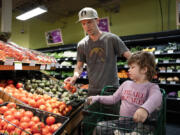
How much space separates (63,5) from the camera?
596cm

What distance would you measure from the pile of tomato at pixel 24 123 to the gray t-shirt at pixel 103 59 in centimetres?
74

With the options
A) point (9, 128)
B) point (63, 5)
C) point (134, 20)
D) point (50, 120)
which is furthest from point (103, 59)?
point (63, 5)

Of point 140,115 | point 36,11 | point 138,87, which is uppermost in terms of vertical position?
point 36,11

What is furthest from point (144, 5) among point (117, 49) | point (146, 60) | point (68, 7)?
point (146, 60)

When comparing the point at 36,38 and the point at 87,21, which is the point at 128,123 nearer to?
the point at 87,21

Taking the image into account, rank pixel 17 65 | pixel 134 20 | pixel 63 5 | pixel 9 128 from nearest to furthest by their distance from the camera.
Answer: pixel 9 128
pixel 17 65
pixel 134 20
pixel 63 5

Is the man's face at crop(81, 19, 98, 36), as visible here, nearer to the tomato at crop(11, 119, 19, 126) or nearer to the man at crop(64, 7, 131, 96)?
the man at crop(64, 7, 131, 96)

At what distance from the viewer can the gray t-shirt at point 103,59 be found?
1781mm

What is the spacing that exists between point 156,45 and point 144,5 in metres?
1.50

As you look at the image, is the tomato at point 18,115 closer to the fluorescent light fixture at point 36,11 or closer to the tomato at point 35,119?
the tomato at point 35,119

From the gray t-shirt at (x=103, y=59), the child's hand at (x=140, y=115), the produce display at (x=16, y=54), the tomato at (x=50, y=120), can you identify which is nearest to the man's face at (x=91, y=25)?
the gray t-shirt at (x=103, y=59)

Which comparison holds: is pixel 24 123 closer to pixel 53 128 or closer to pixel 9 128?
pixel 9 128

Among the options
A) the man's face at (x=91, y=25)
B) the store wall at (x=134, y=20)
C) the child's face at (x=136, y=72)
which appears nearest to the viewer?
the child's face at (x=136, y=72)

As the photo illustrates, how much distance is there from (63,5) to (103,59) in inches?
196
